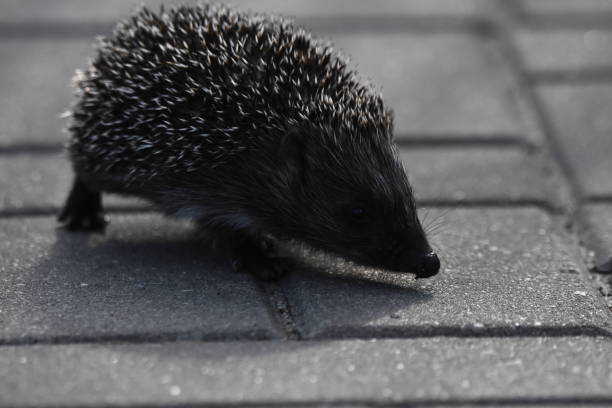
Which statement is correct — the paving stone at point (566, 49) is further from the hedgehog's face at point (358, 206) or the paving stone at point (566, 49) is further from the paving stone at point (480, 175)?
the hedgehog's face at point (358, 206)

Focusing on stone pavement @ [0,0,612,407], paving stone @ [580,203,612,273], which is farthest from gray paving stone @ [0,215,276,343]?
paving stone @ [580,203,612,273]

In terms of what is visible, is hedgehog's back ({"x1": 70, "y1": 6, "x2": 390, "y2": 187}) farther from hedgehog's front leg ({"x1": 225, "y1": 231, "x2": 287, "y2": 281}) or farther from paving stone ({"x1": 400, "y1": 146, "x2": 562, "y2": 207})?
paving stone ({"x1": 400, "y1": 146, "x2": 562, "y2": 207})

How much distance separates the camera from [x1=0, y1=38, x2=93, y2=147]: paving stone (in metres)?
8.14

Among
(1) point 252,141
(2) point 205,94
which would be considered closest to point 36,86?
(2) point 205,94

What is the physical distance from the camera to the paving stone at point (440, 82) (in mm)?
8328

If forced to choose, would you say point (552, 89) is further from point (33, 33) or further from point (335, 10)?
point (33, 33)

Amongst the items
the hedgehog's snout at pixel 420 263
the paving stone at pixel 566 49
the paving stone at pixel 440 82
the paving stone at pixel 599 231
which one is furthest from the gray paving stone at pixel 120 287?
the paving stone at pixel 566 49

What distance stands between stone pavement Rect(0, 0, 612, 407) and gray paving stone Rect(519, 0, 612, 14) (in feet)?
3.91

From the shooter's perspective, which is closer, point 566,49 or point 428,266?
point 428,266

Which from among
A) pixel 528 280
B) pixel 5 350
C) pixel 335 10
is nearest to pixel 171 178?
pixel 5 350

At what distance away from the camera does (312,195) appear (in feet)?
19.5

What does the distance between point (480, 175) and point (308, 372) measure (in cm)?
324

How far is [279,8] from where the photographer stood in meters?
10.8

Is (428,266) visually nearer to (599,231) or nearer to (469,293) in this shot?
(469,293)
